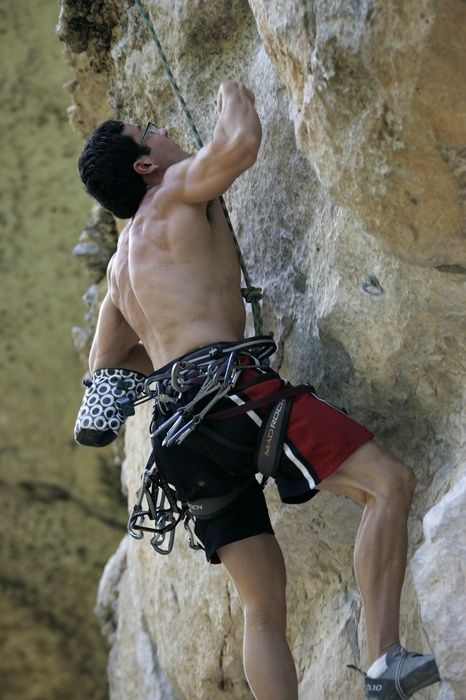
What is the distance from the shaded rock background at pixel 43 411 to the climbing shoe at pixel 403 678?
5849 mm

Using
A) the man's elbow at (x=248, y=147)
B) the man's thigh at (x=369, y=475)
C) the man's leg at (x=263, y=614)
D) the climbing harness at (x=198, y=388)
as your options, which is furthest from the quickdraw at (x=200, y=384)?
the man's elbow at (x=248, y=147)

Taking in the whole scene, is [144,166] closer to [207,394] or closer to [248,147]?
[248,147]

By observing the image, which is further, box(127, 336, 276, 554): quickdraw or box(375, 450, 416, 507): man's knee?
box(127, 336, 276, 554): quickdraw

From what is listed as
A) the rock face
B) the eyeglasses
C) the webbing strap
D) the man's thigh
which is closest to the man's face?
the eyeglasses

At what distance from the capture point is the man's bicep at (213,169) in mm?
2748

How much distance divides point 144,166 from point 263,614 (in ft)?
4.34

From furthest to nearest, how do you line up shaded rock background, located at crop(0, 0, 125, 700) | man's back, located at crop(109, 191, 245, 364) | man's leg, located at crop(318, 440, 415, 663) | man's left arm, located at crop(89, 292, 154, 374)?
shaded rock background, located at crop(0, 0, 125, 700), man's left arm, located at crop(89, 292, 154, 374), man's back, located at crop(109, 191, 245, 364), man's leg, located at crop(318, 440, 415, 663)

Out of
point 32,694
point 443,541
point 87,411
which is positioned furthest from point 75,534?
point 443,541

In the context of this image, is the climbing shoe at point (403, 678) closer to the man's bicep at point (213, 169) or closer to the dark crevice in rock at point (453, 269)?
the dark crevice in rock at point (453, 269)

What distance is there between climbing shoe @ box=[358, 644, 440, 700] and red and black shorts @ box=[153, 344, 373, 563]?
47 centimetres

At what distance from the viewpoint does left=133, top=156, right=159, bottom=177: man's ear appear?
3090 mm

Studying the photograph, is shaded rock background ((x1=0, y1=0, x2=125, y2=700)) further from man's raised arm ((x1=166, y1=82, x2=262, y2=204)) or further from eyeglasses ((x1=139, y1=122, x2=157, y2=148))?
man's raised arm ((x1=166, y1=82, x2=262, y2=204))

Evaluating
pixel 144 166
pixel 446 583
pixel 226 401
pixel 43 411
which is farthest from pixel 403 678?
pixel 43 411

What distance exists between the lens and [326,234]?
2.94m
